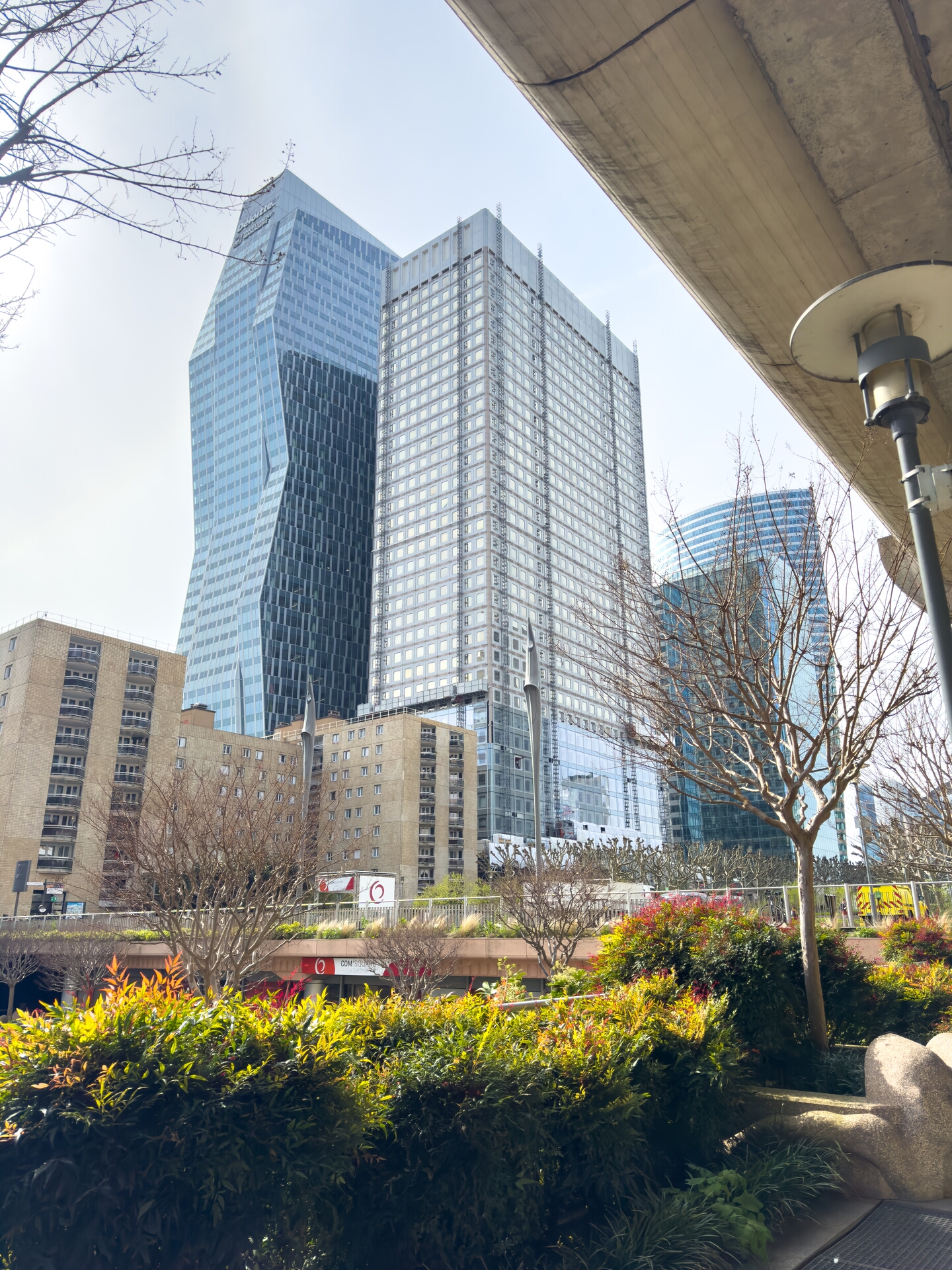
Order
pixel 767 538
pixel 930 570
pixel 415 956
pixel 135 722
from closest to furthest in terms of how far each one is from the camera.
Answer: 1. pixel 930 570
2. pixel 767 538
3. pixel 415 956
4. pixel 135 722

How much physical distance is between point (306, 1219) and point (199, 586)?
135530 mm

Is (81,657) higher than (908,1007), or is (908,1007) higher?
(81,657)

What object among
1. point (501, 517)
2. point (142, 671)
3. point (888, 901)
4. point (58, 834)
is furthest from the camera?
point (501, 517)

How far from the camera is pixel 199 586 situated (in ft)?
431

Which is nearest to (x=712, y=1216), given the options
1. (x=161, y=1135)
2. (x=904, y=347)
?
(x=161, y=1135)

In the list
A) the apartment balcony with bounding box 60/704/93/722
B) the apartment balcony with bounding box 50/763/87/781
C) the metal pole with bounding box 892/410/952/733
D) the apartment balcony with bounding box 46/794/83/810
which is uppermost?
the apartment balcony with bounding box 60/704/93/722

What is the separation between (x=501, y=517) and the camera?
10738 cm

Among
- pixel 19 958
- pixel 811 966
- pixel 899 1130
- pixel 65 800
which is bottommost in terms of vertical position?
pixel 19 958

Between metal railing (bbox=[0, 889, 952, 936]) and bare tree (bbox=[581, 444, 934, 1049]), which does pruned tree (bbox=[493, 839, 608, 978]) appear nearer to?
metal railing (bbox=[0, 889, 952, 936])

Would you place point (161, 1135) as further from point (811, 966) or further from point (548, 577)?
point (548, 577)

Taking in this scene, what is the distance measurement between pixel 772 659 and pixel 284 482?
123126mm

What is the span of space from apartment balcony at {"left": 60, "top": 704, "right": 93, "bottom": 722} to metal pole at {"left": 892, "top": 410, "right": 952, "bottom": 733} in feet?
226

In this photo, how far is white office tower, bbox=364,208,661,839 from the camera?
10044cm

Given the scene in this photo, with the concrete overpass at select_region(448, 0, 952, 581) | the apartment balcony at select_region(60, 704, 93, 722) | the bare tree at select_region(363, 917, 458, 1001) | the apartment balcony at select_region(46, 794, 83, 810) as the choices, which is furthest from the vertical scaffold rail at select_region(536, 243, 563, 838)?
the concrete overpass at select_region(448, 0, 952, 581)
